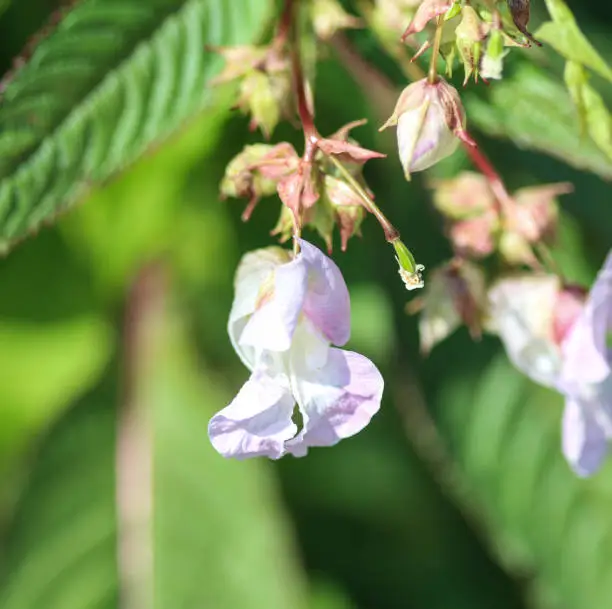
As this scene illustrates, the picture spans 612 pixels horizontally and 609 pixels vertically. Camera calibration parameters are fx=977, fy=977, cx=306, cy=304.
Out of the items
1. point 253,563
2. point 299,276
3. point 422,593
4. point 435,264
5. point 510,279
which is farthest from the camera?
point 422,593

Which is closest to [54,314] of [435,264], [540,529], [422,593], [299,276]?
[435,264]

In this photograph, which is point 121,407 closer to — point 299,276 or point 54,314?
point 54,314

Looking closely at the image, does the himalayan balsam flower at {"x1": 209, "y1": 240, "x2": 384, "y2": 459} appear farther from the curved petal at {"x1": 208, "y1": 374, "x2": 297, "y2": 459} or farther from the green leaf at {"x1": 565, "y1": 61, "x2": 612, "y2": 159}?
the green leaf at {"x1": 565, "y1": 61, "x2": 612, "y2": 159}

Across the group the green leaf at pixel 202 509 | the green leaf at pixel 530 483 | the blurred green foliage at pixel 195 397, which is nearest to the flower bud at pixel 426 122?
the blurred green foliage at pixel 195 397

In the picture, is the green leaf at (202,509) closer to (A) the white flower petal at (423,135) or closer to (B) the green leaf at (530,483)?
(B) the green leaf at (530,483)

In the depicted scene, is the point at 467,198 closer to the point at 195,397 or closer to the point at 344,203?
the point at 344,203

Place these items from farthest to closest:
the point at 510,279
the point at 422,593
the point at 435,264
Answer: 1. the point at 422,593
2. the point at 435,264
3. the point at 510,279
